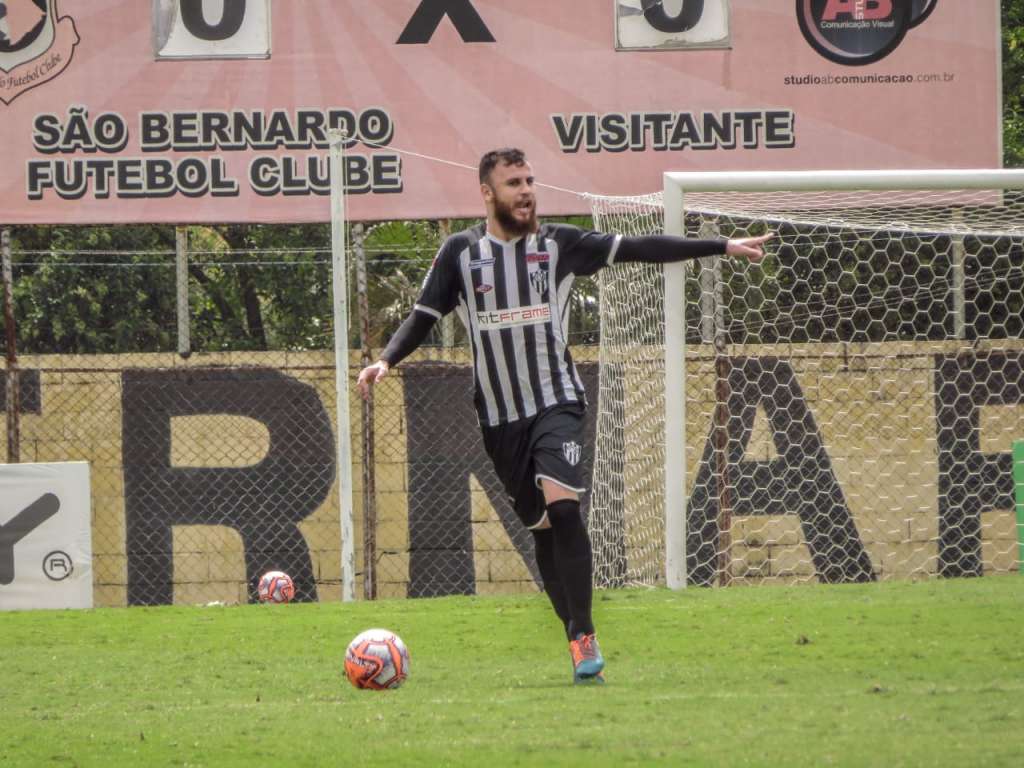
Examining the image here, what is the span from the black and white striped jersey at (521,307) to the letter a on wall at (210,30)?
705cm

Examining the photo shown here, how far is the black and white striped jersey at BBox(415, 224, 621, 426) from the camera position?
5.14m

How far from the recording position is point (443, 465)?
468 inches

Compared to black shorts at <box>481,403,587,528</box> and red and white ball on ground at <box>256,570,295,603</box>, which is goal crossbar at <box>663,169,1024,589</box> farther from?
red and white ball on ground at <box>256,570,295,603</box>

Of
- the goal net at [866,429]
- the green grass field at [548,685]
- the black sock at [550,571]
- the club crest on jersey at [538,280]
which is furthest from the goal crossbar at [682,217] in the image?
the club crest on jersey at [538,280]

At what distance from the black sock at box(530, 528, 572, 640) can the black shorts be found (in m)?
0.10

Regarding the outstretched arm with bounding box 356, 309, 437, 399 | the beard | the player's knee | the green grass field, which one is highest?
the beard

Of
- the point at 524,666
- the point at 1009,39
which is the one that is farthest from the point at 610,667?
the point at 1009,39

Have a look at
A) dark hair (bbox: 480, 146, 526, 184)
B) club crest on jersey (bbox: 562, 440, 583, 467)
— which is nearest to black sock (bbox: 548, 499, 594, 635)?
club crest on jersey (bbox: 562, 440, 583, 467)

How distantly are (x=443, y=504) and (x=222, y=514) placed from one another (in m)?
1.70

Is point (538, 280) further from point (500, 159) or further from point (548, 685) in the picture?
point (548, 685)

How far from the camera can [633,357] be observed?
943 centimetres

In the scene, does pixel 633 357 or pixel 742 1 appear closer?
pixel 633 357

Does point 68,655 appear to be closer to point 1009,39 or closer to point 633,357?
point 633,357

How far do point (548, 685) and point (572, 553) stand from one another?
0.44 meters
